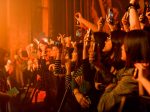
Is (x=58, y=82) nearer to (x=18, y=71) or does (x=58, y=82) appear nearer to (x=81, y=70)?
(x=81, y=70)

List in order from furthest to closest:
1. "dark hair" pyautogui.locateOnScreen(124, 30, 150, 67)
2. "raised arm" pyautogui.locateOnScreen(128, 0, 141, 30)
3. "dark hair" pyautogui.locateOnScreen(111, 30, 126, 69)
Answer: "raised arm" pyautogui.locateOnScreen(128, 0, 141, 30), "dark hair" pyautogui.locateOnScreen(111, 30, 126, 69), "dark hair" pyautogui.locateOnScreen(124, 30, 150, 67)

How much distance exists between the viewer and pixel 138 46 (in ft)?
9.71

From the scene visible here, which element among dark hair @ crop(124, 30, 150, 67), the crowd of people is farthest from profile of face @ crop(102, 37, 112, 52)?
dark hair @ crop(124, 30, 150, 67)

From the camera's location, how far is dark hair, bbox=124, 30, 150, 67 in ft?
9.62

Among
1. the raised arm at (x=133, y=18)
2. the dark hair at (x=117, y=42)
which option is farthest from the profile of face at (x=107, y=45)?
the raised arm at (x=133, y=18)

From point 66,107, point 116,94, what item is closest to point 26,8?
point 66,107

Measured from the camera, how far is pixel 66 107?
15.3 feet

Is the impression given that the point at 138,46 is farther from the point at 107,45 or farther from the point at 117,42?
the point at 107,45

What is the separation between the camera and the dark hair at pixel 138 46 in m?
2.93

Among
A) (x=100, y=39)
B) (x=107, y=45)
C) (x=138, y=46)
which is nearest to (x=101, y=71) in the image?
(x=107, y=45)

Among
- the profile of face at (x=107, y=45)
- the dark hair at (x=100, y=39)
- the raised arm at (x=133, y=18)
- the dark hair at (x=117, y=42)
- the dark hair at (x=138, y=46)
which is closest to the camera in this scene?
the dark hair at (x=138, y=46)

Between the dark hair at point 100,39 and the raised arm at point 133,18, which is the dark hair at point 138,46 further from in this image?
the dark hair at point 100,39

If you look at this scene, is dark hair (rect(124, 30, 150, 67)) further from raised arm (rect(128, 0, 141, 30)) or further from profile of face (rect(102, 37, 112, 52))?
profile of face (rect(102, 37, 112, 52))

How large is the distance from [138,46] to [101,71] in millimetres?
941
